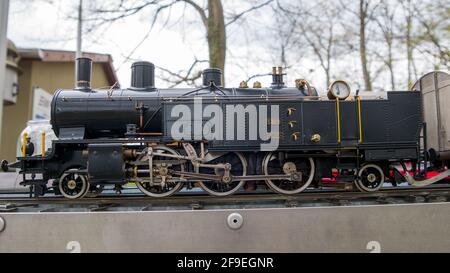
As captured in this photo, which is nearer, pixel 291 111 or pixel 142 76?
pixel 291 111

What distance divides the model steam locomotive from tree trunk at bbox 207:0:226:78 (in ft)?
21.2

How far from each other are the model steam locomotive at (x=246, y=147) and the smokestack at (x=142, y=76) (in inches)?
25.6

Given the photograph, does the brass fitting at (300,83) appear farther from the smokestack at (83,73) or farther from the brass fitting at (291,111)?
the smokestack at (83,73)

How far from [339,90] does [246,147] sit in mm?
1895

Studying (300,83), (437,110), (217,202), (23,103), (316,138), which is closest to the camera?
(217,202)

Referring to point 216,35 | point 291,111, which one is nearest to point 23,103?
point 216,35

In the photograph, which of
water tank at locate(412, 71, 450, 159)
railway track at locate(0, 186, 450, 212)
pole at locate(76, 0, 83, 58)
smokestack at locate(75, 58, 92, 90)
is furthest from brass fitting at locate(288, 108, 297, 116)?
pole at locate(76, 0, 83, 58)

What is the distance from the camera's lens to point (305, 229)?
3.63 metres

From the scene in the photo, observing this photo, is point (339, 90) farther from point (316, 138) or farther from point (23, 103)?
point (23, 103)

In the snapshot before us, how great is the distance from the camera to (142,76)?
6805mm

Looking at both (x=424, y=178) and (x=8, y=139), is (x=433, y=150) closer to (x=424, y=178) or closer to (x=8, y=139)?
(x=424, y=178)

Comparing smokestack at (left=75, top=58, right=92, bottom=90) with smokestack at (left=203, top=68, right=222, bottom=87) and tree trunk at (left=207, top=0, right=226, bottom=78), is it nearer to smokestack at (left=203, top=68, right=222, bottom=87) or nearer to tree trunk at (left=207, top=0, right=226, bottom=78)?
smokestack at (left=203, top=68, right=222, bottom=87)

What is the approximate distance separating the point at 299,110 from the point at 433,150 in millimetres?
2539
